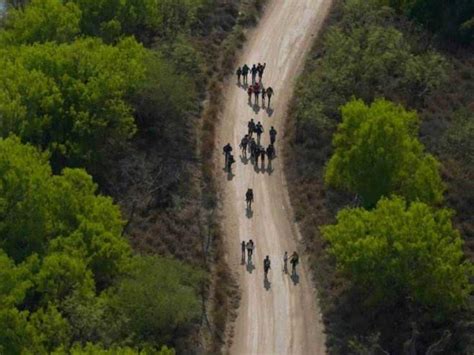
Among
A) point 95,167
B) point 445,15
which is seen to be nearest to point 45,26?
point 95,167

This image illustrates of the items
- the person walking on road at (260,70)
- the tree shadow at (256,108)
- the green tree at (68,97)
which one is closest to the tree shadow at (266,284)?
the green tree at (68,97)

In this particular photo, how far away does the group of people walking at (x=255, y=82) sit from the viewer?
9088cm

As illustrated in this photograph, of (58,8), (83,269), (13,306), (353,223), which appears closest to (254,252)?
(353,223)

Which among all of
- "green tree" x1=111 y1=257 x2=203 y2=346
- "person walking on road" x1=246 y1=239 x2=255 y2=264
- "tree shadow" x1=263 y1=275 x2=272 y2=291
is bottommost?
"green tree" x1=111 y1=257 x2=203 y2=346

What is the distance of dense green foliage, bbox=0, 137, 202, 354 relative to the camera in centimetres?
5962

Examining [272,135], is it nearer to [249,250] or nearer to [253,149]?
[253,149]

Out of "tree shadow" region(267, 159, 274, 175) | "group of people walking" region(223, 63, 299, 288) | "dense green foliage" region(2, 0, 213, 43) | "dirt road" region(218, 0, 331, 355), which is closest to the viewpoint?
"dirt road" region(218, 0, 331, 355)

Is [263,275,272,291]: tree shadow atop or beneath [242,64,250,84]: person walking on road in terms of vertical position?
beneath

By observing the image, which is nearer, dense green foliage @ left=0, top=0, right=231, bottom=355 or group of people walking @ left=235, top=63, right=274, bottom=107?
dense green foliage @ left=0, top=0, right=231, bottom=355

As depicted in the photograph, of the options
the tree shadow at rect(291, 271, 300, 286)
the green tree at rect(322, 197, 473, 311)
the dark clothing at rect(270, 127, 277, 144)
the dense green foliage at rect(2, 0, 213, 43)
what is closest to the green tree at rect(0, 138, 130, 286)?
the tree shadow at rect(291, 271, 300, 286)

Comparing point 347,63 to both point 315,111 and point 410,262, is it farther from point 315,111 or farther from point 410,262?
point 410,262

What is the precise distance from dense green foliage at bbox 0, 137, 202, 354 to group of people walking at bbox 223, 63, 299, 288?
239 inches

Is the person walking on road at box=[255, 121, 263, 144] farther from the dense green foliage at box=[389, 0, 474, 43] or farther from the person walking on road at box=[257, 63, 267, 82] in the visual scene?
the dense green foliage at box=[389, 0, 474, 43]

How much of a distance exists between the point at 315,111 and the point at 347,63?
612 centimetres
